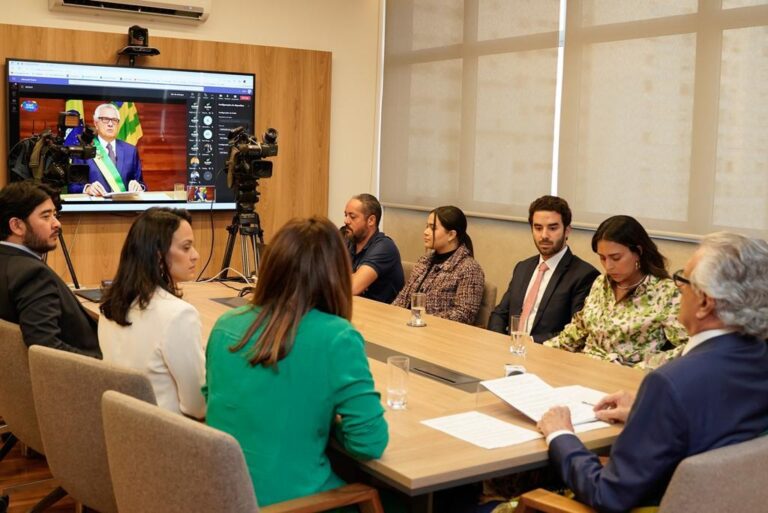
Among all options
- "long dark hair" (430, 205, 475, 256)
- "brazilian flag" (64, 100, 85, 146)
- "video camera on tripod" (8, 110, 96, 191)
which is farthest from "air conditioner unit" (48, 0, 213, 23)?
"long dark hair" (430, 205, 475, 256)

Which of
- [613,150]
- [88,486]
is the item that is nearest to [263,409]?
[88,486]

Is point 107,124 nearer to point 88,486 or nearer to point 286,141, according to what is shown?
point 286,141

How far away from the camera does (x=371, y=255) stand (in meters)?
5.05

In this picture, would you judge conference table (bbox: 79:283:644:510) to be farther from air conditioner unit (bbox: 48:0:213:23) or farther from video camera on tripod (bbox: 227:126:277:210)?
air conditioner unit (bbox: 48:0:213:23)

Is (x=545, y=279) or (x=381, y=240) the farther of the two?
(x=381, y=240)

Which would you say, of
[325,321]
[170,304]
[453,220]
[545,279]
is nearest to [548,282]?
[545,279]

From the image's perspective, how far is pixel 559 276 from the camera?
14.0 ft

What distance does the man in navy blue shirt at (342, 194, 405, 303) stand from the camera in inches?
198

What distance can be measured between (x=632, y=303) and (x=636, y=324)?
0.09 m

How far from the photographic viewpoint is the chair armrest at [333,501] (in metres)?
2.03

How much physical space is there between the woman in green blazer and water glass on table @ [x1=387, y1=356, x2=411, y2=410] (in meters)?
0.41

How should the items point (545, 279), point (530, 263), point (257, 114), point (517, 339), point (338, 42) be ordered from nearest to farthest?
point (517, 339)
point (545, 279)
point (530, 263)
point (257, 114)
point (338, 42)

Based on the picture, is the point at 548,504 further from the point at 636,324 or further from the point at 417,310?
the point at 417,310

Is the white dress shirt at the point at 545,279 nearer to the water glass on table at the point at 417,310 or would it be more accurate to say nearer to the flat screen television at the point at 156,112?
the water glass on table at the point at 417,310
